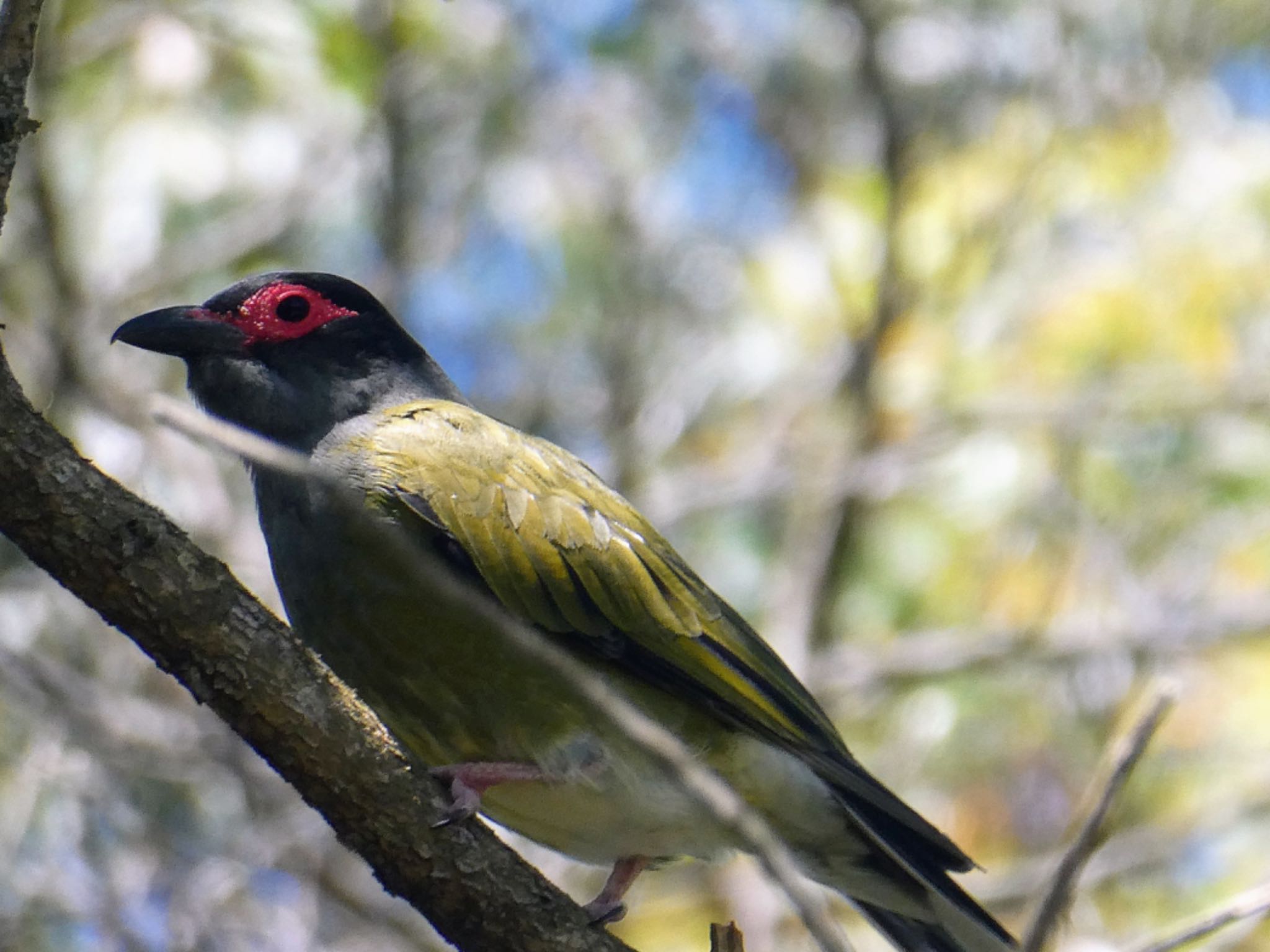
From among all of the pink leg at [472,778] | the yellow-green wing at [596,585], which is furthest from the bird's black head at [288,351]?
the pink leg at [472,778]

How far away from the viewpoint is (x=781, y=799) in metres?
3.98

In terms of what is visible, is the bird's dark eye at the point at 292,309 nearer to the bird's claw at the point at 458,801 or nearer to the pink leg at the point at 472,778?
the pink leg at the point at 472,778

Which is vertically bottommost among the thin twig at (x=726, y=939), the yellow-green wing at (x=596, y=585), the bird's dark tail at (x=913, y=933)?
the thin twig at (x=726, y=939)

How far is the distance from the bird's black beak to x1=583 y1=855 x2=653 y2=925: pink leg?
5.30 ft

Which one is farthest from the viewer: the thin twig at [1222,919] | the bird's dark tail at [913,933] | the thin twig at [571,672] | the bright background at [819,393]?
the bright background at [819,393]

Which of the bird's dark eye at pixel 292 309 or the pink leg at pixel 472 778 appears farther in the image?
the bird's dark eye at pixel 292 309

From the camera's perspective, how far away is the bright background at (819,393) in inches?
257

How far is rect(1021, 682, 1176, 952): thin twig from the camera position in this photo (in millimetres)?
2314

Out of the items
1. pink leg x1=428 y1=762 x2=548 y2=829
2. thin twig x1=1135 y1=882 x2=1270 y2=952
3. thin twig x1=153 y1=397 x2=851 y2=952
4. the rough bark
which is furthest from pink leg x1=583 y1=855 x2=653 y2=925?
thin twig x1=1135 y1=882 x2=1270 y2=952

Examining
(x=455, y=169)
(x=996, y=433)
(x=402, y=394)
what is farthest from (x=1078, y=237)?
(x=402, y=394)

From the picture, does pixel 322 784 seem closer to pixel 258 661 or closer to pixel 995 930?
pixel 258 661

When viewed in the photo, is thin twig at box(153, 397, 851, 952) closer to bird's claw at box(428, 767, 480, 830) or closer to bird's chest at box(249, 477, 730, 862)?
bird's claw at box(428, 767, 480, 830)

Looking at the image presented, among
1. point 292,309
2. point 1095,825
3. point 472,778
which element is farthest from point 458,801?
point 292,309

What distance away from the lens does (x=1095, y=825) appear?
2.44 meters
